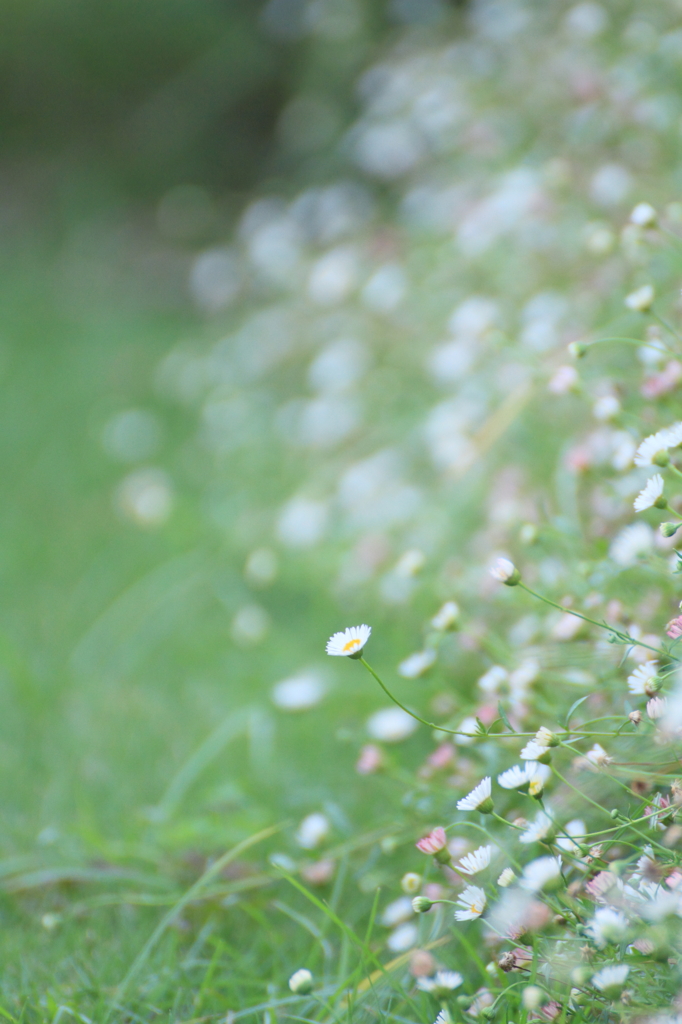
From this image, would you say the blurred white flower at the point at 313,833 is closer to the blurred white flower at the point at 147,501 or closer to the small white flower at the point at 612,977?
the small white flower at the point at 612,977

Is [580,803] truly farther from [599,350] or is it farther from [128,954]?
[599,350]

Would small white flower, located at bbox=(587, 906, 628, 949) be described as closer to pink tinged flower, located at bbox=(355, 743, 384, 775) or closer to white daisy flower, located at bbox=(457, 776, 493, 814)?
white daisy flower, located at bbox=(457, 776, 493, 814)

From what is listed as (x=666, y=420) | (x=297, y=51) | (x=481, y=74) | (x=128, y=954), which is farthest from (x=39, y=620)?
(x=297, y=51)

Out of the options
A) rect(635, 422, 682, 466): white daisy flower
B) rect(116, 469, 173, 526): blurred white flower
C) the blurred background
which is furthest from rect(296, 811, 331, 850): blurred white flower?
rect(116, 469, 173, 526): blurred white flower

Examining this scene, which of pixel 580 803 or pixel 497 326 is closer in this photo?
pixel 580 803

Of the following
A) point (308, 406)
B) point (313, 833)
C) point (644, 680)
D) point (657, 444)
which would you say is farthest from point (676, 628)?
point (308, 406)

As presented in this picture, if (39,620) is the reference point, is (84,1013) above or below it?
above

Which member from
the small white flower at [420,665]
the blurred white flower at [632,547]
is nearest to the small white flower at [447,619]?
the small white flower at [420,665]
